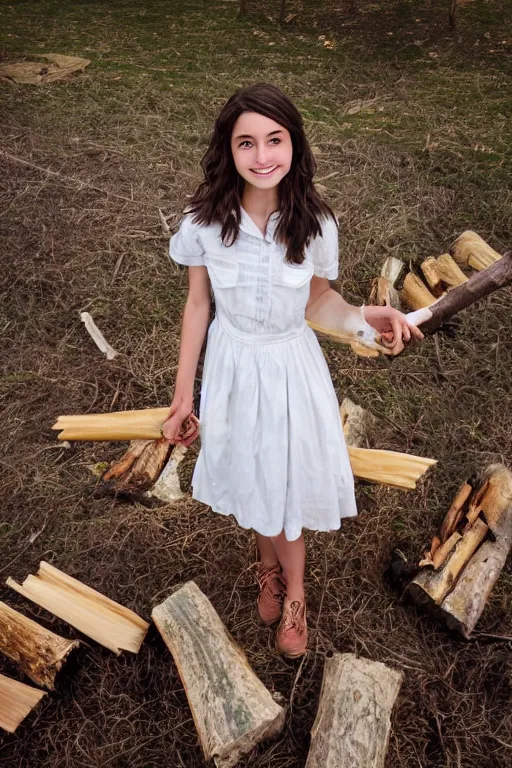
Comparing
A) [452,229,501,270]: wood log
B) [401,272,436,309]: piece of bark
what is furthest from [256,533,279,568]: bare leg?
[452,229,501,270]: wood log

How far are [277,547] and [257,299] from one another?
0.75 m

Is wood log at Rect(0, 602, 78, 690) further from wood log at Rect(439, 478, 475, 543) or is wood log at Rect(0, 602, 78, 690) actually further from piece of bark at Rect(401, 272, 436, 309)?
piece of bark at Rect(401, 272, 436, 309)

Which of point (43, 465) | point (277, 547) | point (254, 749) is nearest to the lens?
point (254, 749)

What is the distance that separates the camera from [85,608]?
2021mm

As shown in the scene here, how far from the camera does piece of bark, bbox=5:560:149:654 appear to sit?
1.95m

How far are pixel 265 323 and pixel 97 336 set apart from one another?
1607 millimetres

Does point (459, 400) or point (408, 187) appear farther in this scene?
point (408, 187)

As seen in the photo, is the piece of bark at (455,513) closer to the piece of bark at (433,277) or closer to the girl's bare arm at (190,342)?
the girl's bare arm at (190,342)

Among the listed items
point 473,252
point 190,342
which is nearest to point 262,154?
point 190,342

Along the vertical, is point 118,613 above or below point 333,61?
below

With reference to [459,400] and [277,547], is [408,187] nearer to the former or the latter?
[459,400]

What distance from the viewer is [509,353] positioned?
2.99 meters

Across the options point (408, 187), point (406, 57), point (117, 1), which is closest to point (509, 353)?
point (408, 187)

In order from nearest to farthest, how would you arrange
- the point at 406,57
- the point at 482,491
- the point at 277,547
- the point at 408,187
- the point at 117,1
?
the point at 277,547
the point at 482,491
the point at 408,187
the point at 406,57
the point at 117,1
